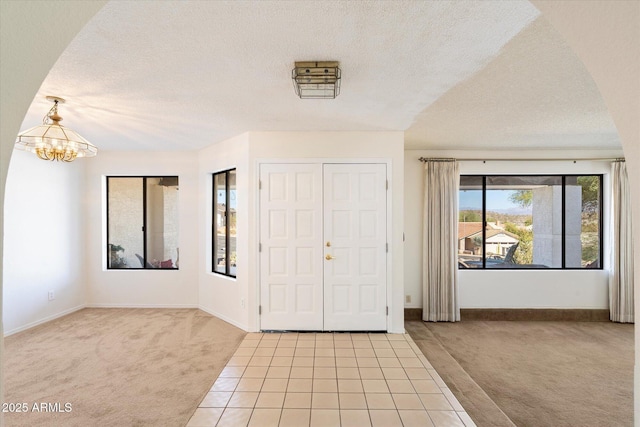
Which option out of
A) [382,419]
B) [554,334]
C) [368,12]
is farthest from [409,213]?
[368,12]

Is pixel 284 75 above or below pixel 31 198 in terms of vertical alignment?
above

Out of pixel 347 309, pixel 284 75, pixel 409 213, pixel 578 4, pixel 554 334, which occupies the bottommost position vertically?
pixel 554 334

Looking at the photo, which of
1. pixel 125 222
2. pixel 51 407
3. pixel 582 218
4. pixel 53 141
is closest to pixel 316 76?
pixel 53 141

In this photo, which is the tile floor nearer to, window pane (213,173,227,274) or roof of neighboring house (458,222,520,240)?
window pane (213,173,227,274)

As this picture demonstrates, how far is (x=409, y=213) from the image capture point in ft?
15.6

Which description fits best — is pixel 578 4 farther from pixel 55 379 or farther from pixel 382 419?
pixel 55 379

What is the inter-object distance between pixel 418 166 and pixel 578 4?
13.3 feet

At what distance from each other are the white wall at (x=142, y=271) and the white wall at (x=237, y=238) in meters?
0.16

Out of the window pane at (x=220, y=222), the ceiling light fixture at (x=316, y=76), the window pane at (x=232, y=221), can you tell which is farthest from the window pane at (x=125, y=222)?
the ceiling light fixture at (x=316, y=76)

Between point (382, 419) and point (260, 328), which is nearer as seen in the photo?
point (382, 419)

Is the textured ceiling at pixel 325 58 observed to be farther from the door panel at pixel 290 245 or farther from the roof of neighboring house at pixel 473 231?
the roof of neighboring house at pixel 473 231

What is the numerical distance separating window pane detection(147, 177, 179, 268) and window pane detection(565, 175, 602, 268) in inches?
241

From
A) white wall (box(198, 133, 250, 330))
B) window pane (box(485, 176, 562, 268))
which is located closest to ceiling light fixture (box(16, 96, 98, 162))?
white wall (box(198, 133, 250, 330))

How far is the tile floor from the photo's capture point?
7.41 feet
